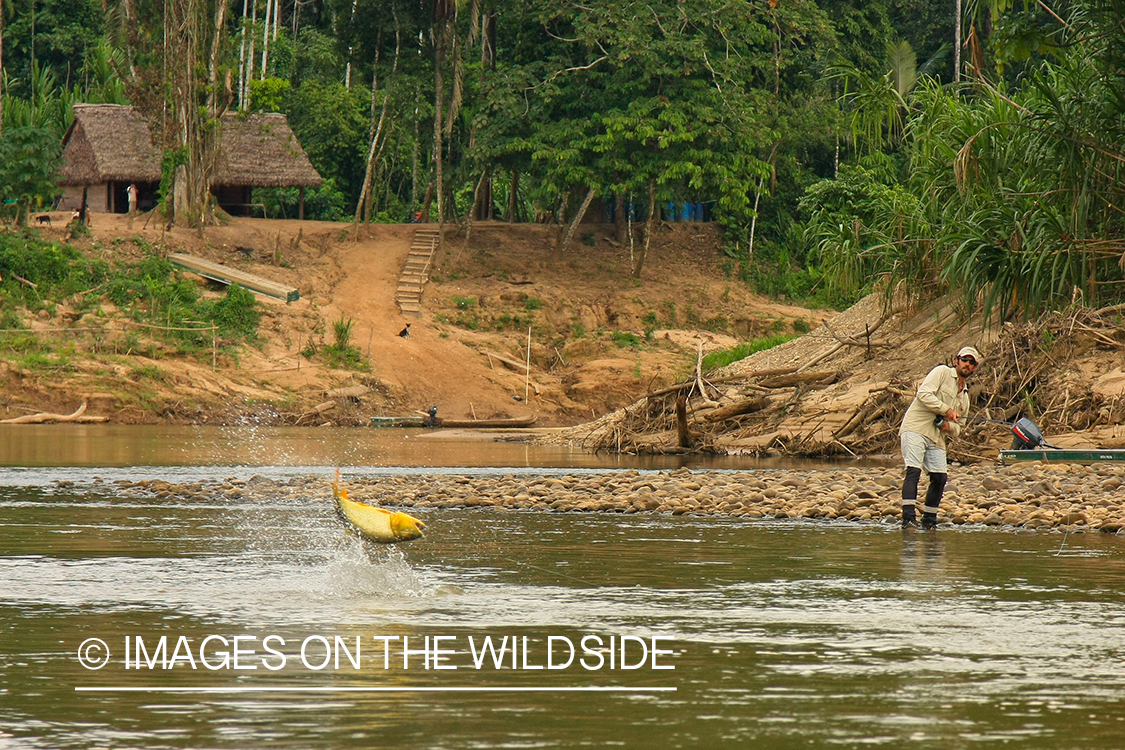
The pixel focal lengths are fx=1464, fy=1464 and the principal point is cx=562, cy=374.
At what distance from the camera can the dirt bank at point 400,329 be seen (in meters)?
32.5

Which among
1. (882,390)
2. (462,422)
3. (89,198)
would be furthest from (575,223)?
(882,390)

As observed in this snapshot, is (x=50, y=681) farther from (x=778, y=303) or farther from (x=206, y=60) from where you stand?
(x=778, y=303)

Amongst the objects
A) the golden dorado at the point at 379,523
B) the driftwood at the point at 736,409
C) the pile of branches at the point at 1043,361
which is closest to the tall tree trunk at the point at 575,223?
the driftwood at the point at 736,409

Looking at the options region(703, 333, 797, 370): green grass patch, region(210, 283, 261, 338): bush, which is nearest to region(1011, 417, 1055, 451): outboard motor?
region(703, 333, 797, 370): green grass patch

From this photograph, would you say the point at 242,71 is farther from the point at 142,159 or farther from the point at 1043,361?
the point at 1043,361

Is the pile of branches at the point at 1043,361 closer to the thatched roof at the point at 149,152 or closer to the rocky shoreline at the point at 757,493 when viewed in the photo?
the rocky shoreline at the point at 757,493

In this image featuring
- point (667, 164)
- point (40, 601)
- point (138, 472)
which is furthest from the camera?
point (667, 164)

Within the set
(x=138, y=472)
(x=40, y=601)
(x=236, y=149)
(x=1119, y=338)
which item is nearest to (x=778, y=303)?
(x=236, y=149)

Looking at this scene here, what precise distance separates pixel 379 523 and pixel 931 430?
566 cm

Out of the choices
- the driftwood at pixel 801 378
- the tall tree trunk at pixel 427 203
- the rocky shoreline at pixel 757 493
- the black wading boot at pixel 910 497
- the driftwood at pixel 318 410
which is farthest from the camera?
the tall tree trunk at pixel 427 203

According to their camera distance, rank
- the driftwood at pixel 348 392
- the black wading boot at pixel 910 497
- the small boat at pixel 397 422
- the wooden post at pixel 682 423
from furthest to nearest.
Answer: the driftwood at pixel 348 392 → the small boat at pixel 397 422 → the wooden post at pixel 682 423 → the black wading boot at pixel 910 497

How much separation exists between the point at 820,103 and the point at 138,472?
91.4ft

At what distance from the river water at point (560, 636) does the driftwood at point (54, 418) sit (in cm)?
1849

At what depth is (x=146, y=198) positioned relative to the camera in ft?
142
